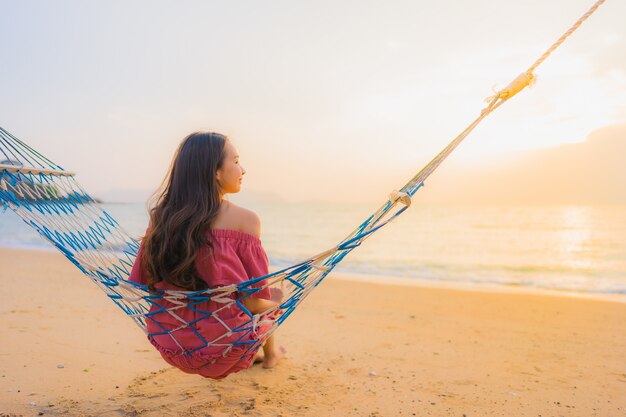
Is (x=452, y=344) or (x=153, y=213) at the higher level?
(x=153, y=213)

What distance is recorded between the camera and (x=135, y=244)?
2.48 m

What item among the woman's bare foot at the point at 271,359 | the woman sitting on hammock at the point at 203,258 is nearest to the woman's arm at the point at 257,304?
the woman sitting on hammock at the point at 203,258

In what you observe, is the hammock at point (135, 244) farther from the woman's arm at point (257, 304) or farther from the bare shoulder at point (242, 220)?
the bare shoulder at point (242, 220)

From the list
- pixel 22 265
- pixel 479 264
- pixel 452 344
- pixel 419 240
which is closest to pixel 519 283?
pixel 479 264

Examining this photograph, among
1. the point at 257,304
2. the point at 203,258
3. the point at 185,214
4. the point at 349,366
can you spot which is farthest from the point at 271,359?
the point at 185,214

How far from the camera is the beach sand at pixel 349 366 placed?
215cm

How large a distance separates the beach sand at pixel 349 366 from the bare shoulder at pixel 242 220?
846 millimetres

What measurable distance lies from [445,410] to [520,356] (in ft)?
3.48

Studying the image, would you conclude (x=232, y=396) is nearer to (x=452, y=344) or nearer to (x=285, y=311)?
(x=285, y=311)

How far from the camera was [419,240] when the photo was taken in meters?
15.5

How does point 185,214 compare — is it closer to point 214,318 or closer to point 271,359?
point 214,318

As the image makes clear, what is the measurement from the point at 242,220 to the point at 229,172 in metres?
0.18

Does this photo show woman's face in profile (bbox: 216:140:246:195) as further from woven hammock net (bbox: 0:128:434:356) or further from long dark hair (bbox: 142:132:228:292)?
woven hammock net (bbox: 0:128:434:356)

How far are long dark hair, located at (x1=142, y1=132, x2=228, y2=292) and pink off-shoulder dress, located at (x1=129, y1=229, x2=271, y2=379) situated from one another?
5cm
